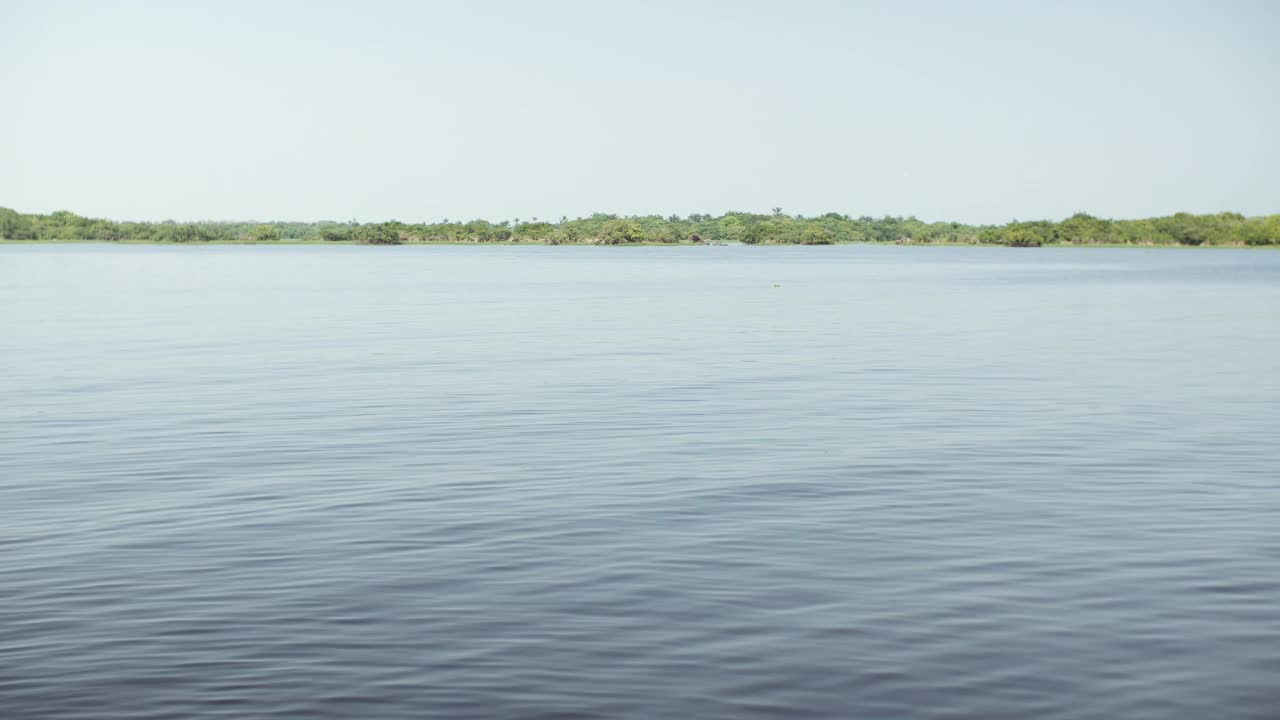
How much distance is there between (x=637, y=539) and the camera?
14969mm

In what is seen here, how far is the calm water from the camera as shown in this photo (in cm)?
1025

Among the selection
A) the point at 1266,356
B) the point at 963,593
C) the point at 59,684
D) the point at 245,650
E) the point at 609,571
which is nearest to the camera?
the point at 59,684

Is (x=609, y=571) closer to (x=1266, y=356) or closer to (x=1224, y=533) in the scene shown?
(x=1224, y=533)

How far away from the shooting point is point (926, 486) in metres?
18.2

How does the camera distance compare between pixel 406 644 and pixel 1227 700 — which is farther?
pixel 406 644

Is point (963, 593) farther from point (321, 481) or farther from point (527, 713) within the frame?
point (321, 481)

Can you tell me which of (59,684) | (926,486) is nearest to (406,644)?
(59,684)

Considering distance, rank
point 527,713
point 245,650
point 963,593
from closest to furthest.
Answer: point 527,713 < point 245,650 < point 963,593

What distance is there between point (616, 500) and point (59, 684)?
829 cm

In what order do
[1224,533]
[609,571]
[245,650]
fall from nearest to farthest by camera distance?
[245,650], [609,571], [1224,533]

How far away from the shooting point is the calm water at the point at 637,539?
10.2 metres

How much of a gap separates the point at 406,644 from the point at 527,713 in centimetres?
193

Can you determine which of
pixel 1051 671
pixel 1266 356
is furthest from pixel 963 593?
pixel 1266 356

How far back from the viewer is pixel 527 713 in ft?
31.4
